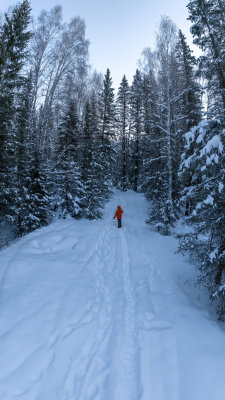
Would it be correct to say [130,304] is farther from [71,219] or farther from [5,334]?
[71,219]

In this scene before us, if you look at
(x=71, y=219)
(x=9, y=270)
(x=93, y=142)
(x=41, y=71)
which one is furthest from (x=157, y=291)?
(x=41, y=71)

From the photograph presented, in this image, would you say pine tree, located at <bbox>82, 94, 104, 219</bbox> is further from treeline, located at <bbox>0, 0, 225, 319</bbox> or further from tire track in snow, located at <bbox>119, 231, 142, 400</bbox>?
tire track in snow, located at <bbox>119, 231, 142, 400</bbox>

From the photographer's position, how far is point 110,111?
22141 millimetres

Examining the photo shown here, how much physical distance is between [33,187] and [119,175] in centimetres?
2221

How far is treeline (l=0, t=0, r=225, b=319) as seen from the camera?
4.91 m

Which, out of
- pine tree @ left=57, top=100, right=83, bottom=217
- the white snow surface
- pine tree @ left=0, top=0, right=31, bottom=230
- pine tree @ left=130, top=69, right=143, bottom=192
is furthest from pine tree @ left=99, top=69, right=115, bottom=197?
the white snow surface

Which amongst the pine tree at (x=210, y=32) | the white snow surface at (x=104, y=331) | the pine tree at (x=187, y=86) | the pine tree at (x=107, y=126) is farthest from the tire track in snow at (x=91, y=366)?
the pine tree at (x=107, y=126)

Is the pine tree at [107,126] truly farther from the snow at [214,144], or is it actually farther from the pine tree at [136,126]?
the snow at [214,144]

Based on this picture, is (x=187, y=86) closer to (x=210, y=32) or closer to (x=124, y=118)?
(x=210, y=32)

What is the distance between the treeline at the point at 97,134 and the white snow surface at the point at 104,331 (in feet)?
4.04

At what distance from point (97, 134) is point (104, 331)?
2008cm

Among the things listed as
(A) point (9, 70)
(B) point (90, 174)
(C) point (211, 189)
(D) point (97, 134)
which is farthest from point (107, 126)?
(C) point (211, 189)

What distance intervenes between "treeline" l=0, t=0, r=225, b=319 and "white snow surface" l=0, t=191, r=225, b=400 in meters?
1.23

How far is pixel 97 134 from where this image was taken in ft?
68.2
